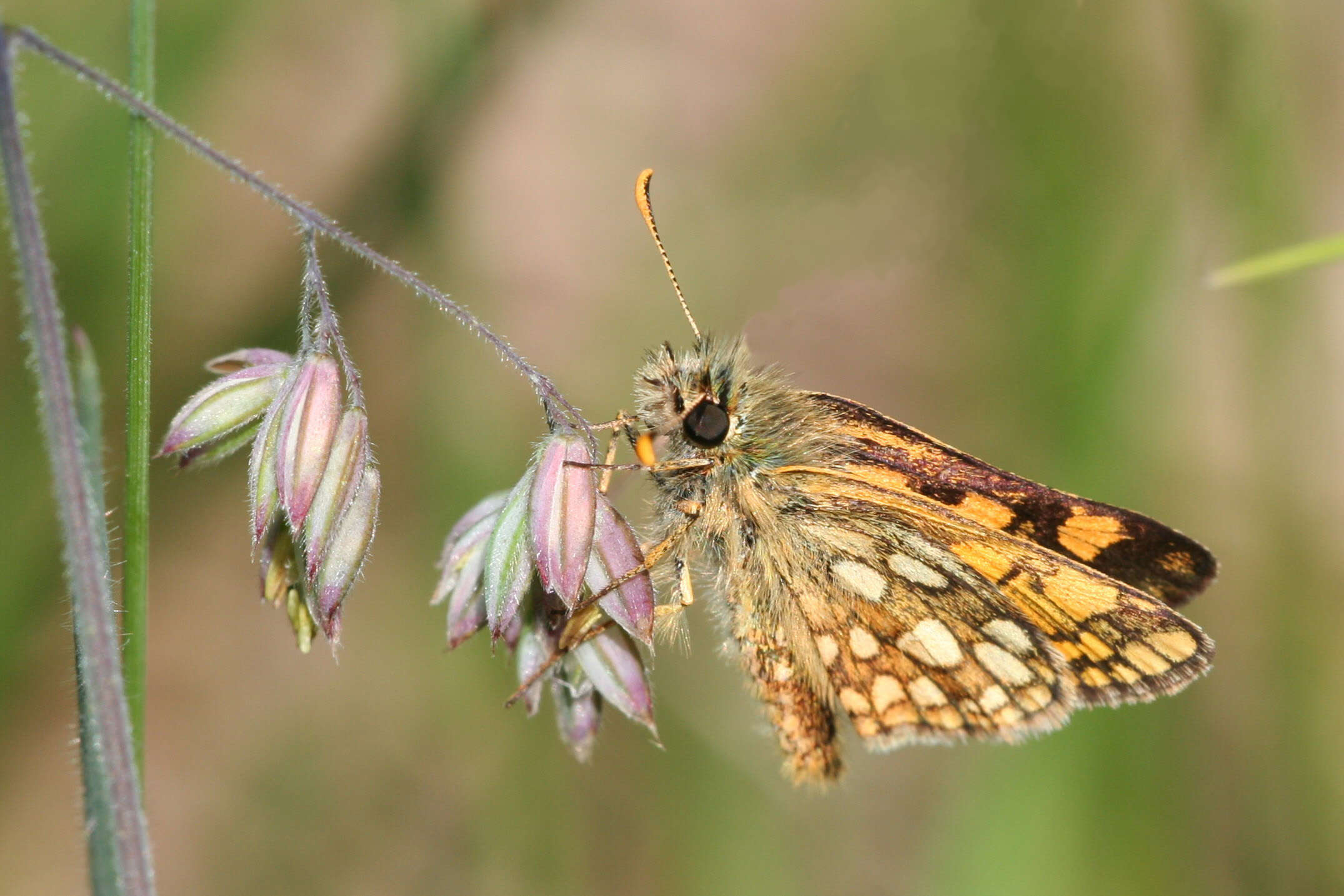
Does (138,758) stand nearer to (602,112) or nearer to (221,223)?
(221,223)

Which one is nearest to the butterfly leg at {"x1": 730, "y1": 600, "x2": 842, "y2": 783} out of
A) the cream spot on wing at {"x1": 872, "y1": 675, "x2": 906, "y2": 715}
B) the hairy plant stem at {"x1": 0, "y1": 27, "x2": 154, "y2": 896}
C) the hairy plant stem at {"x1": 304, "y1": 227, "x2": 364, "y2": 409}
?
the cream spot on wing at {"x1": 872, "y1": 675, "x2": 906, "y2": 715}

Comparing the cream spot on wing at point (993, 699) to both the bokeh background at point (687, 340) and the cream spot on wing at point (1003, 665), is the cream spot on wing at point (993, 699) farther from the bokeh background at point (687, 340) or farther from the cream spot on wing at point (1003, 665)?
the bokeh background at point (687, 340)

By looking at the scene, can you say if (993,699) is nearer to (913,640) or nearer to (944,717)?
(944,717)

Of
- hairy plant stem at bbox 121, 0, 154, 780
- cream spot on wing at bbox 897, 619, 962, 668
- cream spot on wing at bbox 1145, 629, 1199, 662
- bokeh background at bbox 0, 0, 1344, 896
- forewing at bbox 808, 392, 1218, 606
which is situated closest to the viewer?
hairy plant stem at bbox 121, 0, 154, 780

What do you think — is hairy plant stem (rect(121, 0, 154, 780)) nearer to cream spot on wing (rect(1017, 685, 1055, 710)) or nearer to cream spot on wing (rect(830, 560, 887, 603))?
cream spot on wing (rect(830, 560, 887, 603))

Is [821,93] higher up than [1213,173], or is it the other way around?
[821,93]

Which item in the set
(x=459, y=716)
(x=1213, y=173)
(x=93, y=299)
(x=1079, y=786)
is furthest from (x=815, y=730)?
(x=93, y=299)
